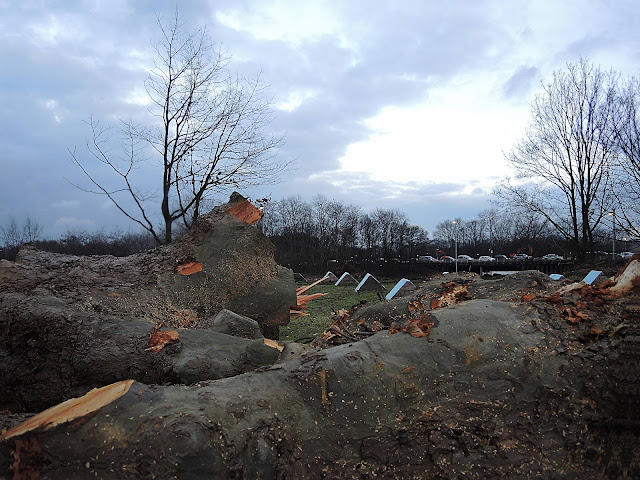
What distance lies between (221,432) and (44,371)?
223cm

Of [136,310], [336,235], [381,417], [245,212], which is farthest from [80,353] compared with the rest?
[336,235]

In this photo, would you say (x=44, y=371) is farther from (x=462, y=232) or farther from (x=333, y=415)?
(x=462, y=232)

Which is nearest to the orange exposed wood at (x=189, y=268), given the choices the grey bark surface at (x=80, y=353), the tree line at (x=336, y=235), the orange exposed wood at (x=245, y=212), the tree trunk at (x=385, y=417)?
the orange exposed wood at (x=245, y=212)

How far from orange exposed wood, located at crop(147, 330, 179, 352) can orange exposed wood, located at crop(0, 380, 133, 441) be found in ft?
3.97

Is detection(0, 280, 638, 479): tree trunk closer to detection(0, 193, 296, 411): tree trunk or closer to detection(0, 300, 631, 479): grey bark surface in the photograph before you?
detection(0, 300, 631, 479): grey bark surface

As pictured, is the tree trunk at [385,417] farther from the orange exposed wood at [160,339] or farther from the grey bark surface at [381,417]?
the orange exposed wood at [160,339]

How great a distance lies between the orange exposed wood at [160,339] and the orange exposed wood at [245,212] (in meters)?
2.40

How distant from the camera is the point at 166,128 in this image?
682 cm

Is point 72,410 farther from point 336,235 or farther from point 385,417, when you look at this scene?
point 336,235

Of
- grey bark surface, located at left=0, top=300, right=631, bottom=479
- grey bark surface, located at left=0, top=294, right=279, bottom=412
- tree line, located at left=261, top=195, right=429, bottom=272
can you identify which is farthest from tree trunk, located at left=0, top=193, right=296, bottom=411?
tree line, located at left=261, top=195, right=429, bottom=272

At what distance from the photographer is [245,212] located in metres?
5.34

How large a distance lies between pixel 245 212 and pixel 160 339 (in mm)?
2556

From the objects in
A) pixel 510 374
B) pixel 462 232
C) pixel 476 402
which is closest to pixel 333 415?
pixel 476 402

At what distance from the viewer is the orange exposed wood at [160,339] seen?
2.97m
